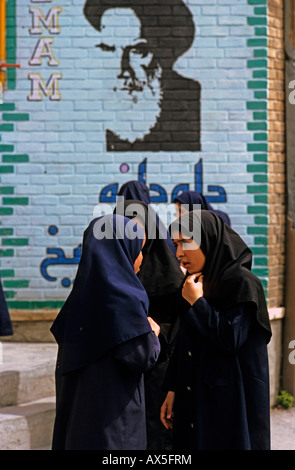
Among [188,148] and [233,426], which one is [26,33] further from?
[233,426]

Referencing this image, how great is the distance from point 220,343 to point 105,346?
1.63 feet

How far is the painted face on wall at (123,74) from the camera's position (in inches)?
233

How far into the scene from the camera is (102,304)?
2.71 meters

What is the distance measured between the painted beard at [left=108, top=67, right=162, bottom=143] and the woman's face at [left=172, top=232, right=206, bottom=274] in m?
2.98

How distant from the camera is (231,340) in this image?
283 cm

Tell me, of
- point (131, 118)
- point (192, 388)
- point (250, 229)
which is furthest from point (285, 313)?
point (192, 388)

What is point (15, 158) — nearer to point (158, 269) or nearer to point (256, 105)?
point (256, 105)

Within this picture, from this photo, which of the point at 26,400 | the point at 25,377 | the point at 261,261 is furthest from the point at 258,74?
A: the point at 26,400

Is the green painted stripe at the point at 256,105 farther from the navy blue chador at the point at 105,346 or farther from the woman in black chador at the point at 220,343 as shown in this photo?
the navy blue chador at the point at 105,346

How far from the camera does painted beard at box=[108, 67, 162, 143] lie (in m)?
5.92

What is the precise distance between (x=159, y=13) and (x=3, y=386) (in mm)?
3328

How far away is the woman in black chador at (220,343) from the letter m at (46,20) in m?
3.39

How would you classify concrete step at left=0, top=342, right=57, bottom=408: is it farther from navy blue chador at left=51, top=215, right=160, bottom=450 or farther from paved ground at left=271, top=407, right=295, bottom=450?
navy blue chador at left=51, top=215, right=160, bottom=450
